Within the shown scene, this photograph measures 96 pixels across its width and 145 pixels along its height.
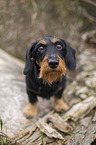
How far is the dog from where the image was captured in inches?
76.9

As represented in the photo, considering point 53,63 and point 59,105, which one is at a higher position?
point 53,63

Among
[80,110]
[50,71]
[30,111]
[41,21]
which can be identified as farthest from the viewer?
[41,21]

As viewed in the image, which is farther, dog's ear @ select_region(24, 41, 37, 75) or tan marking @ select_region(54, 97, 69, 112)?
tan marking @ select_region(54, 97, 69, 112)

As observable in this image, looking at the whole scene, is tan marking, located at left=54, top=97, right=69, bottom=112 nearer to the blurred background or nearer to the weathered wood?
the weathered wood

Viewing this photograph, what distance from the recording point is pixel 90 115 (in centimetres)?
227

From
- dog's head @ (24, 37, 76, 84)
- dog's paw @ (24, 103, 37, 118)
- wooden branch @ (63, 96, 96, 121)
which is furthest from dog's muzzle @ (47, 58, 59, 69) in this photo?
dog's paw @ (24, 103, 37, 118)

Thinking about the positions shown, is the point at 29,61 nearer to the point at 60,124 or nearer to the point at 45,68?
the point at 45,68

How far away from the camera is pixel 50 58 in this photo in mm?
1838

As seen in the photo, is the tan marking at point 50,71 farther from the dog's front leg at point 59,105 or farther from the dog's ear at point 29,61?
the dog's front leg at point 59,105

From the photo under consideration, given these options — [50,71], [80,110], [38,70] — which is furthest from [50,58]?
[80,110]

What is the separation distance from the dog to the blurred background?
2749 mm

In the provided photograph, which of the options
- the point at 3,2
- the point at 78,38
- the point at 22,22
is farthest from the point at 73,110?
the point at 3,2

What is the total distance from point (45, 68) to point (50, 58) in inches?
6.1

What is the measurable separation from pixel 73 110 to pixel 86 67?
1.66 meters
